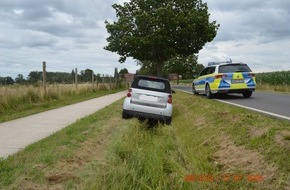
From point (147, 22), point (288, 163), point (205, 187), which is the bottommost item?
point (205, 187)

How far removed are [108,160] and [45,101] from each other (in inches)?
468

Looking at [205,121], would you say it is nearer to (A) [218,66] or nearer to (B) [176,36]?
(A) [218,66]

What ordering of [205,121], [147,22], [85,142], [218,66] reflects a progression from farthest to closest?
1. [147,22]
2. [218,66]
3. [205,121]
4. [85,142]

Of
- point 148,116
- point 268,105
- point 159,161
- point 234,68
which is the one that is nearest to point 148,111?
point 148,116

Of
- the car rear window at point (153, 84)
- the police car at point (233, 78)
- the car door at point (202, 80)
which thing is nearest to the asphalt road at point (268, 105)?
the police car at point (233, 78)

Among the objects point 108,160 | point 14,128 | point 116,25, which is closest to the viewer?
point 108,160

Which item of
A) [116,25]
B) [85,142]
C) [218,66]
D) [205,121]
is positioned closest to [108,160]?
[85,142]

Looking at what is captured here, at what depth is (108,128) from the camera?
10461 millimetres

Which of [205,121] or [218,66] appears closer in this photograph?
[205,121]

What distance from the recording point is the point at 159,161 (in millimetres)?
6504

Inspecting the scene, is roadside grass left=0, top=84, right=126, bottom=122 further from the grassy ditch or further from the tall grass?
the tall grass

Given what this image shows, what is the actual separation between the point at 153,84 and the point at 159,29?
25.7 m

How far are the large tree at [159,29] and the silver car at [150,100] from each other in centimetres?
2533

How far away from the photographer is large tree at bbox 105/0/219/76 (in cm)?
3678
